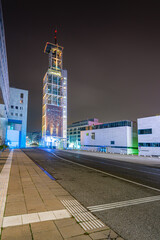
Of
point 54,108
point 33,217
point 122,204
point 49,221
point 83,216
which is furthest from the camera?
point 54,108

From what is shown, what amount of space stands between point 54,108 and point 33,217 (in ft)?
323

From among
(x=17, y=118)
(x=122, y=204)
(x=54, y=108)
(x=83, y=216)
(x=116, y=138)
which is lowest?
(x=122, y=204)

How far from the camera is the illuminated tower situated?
311 feet

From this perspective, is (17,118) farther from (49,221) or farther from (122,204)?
(49,221)

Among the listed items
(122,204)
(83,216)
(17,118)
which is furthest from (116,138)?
(17,118)

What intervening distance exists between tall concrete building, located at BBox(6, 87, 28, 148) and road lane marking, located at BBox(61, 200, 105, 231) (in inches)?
2844

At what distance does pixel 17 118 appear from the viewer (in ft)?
255

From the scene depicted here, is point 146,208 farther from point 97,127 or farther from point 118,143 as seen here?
point 97,127

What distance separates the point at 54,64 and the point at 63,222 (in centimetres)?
11875

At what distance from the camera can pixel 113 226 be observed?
3912mm

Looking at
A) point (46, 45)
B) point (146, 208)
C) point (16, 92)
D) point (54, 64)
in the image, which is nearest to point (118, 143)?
point (146, 208)

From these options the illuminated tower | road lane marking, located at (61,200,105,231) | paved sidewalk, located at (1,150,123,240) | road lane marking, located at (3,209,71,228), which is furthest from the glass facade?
road lane marking, located at (3,209,71,228)

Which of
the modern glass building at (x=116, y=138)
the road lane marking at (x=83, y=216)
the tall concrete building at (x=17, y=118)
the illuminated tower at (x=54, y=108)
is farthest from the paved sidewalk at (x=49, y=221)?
the illuminated tower at (x=54, y=108)

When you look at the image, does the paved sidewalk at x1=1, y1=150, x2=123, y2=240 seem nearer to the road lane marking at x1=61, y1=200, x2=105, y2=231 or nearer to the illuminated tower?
the road lane marking at x1=61, y1=200, x2=105, y2=231
